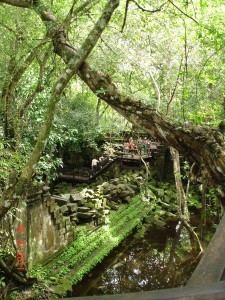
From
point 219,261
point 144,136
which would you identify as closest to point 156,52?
point 144,136

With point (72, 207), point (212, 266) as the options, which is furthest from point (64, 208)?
point (212, 266)

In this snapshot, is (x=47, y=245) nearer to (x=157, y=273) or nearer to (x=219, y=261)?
(x=157, y=273)

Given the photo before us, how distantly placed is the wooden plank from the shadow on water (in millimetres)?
7779

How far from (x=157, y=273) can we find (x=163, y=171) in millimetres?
9566

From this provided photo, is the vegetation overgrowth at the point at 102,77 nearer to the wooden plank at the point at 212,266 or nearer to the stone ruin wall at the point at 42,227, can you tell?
the stone ruin wall at the point at 42,227

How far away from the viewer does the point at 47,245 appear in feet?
26.5

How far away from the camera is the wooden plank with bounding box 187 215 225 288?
1121mm

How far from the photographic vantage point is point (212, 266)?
1179mm

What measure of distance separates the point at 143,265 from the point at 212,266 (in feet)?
33.4

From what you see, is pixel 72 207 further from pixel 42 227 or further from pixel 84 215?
pixel 42 227

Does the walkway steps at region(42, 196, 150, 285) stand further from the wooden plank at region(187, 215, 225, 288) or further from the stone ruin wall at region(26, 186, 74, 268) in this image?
the wooden plank at region(187, 215, 225, 288)

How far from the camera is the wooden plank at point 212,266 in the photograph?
1.12 metres

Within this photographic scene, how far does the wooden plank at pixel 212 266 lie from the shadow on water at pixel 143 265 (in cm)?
778

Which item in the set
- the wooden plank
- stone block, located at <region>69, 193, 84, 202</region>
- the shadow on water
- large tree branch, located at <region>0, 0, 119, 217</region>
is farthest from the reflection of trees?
the wooden plank
